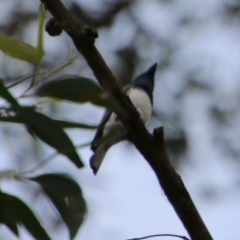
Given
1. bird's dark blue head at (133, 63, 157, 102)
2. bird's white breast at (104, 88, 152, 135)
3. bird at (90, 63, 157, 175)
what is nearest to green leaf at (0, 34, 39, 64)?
bird at (90, 63, 157, 175)

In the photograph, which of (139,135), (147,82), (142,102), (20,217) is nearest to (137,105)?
(142,102)

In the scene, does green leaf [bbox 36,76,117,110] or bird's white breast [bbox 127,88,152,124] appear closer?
green leaf [bbox 36,76,117,110]

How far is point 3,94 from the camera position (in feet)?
2.15

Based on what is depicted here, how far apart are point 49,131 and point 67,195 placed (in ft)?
0.21

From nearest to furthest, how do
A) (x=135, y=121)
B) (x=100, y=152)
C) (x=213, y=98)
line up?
(x=135, y=121) → (x=100, y=152) → (x=213, y=98)

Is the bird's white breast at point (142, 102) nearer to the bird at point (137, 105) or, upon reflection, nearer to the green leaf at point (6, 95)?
the bird at point (137, 105)

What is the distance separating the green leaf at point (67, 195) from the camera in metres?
0.70

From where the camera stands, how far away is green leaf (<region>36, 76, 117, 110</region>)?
26.4 inches

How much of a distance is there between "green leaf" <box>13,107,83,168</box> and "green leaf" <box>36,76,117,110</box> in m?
0.02

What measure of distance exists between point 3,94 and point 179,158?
128 inches

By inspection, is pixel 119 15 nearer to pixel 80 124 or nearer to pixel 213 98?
pixel 213 98

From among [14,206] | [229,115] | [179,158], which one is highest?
[229,115]

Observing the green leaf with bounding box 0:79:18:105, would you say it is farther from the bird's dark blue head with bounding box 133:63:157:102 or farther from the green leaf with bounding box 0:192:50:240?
the bird's dark blue head with bounding box 133:63:157:102

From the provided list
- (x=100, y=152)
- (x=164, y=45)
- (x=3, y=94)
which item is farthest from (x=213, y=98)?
(x=3, y=94)
